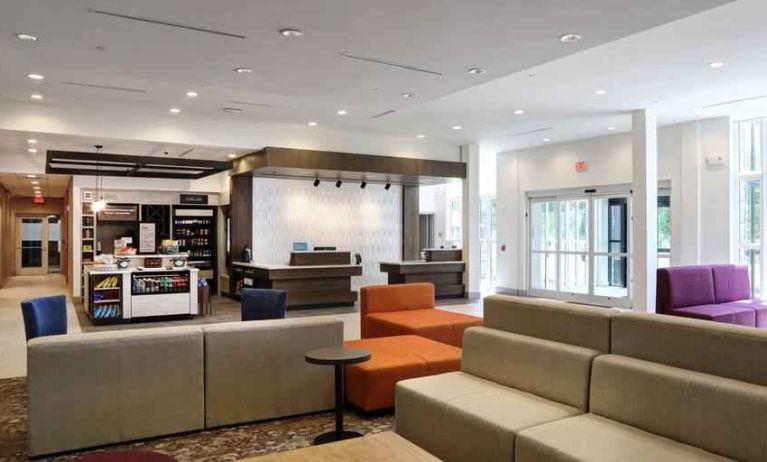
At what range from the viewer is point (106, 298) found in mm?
9031

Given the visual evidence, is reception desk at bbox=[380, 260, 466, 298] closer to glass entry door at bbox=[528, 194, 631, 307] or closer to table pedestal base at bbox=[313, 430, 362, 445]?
glass entry door at bbox=[528, 194, 631, 307]

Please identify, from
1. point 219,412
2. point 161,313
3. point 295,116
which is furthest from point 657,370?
point 161,313

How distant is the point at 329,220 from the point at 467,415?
1033cm

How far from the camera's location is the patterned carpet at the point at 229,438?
3678 mm

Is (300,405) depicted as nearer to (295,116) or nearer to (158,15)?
(158,15)

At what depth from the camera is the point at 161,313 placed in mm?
9305

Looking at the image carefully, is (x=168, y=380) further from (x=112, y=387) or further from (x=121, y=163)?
(x=121, y=163)

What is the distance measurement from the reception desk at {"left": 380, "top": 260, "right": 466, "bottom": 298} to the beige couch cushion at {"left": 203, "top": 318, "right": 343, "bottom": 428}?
7.02 meters

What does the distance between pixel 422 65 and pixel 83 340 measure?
359 centimetres

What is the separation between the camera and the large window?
914cm

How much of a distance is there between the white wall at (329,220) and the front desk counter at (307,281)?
4.04ft

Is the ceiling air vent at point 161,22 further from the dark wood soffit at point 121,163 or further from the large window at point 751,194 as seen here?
the large window at point 751,194

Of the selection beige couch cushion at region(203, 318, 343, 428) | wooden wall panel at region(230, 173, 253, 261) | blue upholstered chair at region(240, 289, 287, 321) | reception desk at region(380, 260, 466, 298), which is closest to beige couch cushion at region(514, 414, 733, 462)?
beige couch cushion at region(203, 318, 343, 428)

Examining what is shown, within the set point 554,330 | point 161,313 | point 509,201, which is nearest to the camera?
point 554,330
